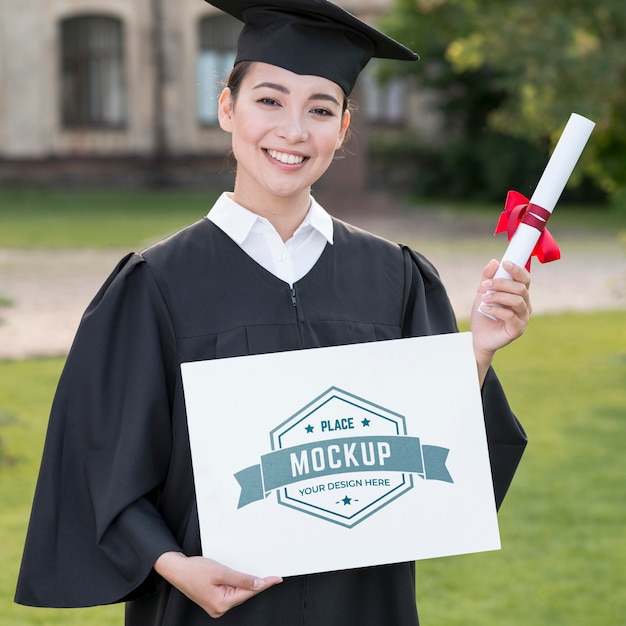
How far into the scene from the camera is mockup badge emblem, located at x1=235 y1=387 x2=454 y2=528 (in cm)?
207

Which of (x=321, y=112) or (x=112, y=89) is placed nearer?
(x=321, y=112)

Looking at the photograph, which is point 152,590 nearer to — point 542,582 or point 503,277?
point 503,277

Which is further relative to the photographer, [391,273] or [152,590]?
[391,273]

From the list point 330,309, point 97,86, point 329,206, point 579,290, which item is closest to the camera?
point 330,309

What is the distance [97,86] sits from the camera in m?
28.0

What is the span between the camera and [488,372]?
2377mm

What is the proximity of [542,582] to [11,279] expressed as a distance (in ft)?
29.9

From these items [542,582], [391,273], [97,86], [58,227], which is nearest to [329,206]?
[58,227]

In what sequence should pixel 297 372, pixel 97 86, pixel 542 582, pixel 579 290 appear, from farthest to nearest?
1. pixel 97 86
2. pixel 579 290
3. pixel 542 582
4. pixel 297 372

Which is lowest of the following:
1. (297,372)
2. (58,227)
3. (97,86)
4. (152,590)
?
(152,590)

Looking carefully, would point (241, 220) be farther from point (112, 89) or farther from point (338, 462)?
point (112, 89)

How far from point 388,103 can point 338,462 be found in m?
27.8

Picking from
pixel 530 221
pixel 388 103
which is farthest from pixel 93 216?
pixel 530 221

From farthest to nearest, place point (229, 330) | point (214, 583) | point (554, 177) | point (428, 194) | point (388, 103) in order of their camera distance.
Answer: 1. point (388, 103)
2. point (428, 194)
3. point (229, 330)
4. point (554, 177)
5. point (214, 583)
